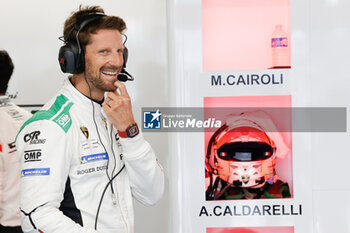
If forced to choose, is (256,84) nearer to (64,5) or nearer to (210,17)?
(210,17)

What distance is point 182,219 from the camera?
79.7 inches

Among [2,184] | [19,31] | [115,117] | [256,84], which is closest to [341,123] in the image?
[256,84]

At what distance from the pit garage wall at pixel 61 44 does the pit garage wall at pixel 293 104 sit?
1.10m

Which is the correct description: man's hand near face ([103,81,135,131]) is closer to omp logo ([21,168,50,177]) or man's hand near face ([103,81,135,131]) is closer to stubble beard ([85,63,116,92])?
stubble beard ([85,63,116,92])

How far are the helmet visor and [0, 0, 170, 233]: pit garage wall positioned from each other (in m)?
1.09

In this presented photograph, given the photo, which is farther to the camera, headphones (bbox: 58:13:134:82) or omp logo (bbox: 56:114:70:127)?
headphones (bbox: 58:13:134:82)

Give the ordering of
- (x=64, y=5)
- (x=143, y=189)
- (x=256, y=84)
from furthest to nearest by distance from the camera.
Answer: (x=64, y=5)
(x=256, y=84)
(x=143, y=189)

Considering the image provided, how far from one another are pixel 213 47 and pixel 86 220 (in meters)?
0.96

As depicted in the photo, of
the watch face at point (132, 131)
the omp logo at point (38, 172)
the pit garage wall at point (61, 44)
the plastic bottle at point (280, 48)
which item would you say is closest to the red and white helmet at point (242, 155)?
the plastic bottle at point (280, 48)

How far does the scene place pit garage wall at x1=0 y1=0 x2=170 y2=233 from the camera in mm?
3184

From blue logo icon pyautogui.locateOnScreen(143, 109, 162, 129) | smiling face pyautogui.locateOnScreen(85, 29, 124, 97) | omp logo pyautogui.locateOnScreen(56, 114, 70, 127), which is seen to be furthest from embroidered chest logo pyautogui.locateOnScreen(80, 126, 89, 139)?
blue logo icon pyautogui.locateOnScreen(143, 109, 162, 129)

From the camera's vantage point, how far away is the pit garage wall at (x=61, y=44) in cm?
318

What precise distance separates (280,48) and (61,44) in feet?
5.89

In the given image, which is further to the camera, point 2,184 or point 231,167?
point 2,184
